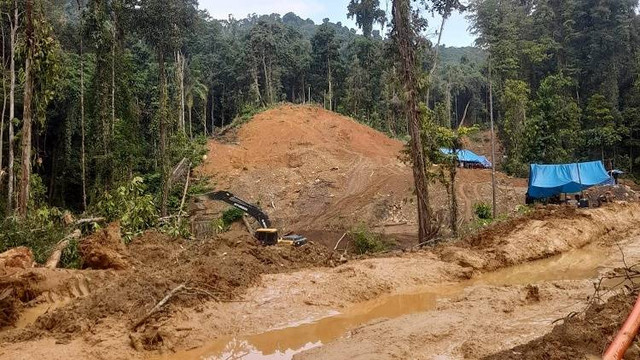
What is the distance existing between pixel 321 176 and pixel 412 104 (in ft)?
60.3

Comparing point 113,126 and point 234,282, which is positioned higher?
point 113,126

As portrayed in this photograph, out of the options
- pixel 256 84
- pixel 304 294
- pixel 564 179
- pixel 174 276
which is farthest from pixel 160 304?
pixel 256 84

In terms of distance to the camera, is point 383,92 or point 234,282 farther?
point 383,92

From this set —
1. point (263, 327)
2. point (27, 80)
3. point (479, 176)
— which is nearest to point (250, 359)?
point (263, 327)

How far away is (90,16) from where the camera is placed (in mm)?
25375

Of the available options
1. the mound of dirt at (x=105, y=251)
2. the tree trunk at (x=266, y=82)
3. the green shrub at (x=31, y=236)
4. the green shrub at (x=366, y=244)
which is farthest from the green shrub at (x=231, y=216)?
the tree trunk at (x=266, y=82)

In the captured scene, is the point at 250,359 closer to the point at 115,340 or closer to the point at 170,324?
the point at 170,324

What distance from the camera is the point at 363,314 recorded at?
9.63 m

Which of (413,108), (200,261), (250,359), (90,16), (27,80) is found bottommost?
(250,359)

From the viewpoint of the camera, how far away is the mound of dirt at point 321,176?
91.5 ft

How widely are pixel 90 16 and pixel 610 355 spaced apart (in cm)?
2639

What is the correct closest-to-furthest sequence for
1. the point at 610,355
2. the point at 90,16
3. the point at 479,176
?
1. the point at 610,355
2. the point at 90,16
3. the point at 479,176

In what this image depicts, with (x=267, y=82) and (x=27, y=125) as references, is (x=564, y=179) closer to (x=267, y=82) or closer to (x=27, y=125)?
(x=27, y=125)

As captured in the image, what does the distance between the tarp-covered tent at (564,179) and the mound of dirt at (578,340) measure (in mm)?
18435
